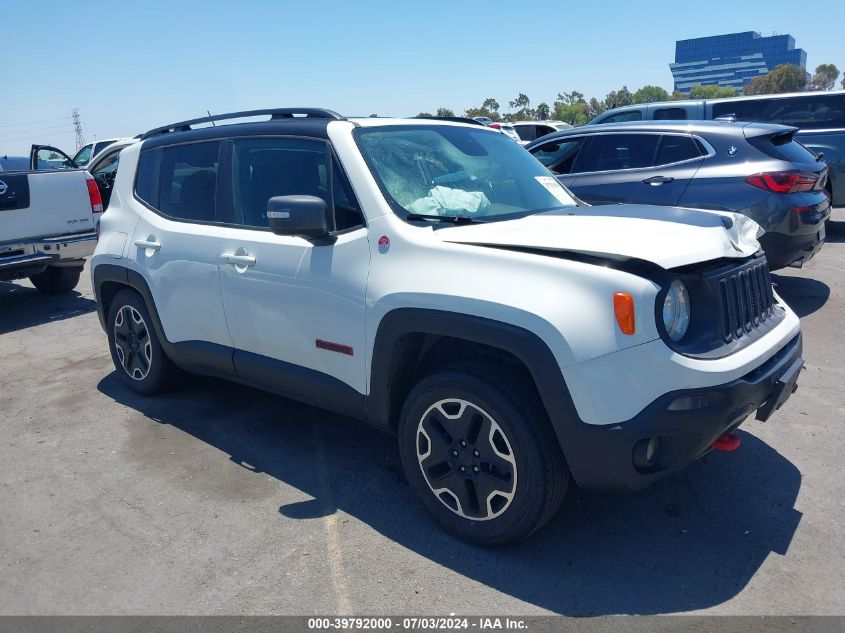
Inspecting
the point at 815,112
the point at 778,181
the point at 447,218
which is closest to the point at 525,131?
the point at 815,112

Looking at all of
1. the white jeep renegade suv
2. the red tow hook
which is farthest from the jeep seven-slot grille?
the red tow hook

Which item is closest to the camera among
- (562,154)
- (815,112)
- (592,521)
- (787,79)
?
(592,521)

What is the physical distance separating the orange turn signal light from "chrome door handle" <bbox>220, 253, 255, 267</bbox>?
83.9 inches

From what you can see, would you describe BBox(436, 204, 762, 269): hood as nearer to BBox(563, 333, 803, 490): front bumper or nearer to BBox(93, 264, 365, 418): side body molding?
BBox(563, 333, 803, 490): front bumper

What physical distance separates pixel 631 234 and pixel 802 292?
547 cm

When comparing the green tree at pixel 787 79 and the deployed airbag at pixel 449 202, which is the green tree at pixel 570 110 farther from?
the deployed airbag at pixel 449 202

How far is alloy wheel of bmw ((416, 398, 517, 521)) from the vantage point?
310 cm

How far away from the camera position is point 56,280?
9242mm

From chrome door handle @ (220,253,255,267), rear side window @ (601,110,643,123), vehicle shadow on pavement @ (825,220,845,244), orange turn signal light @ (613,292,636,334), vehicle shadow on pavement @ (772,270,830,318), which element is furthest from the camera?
rear side window @ (601,110,643,123)

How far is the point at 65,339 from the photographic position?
7.25 m

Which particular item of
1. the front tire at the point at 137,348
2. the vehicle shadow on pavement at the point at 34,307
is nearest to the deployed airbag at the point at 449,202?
the front tire at the point at 137,348

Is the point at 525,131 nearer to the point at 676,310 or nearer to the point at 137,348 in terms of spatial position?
the point at 137,348

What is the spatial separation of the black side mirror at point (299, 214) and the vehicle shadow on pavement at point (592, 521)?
1398 millimetres

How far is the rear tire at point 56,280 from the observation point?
9.13 metres
